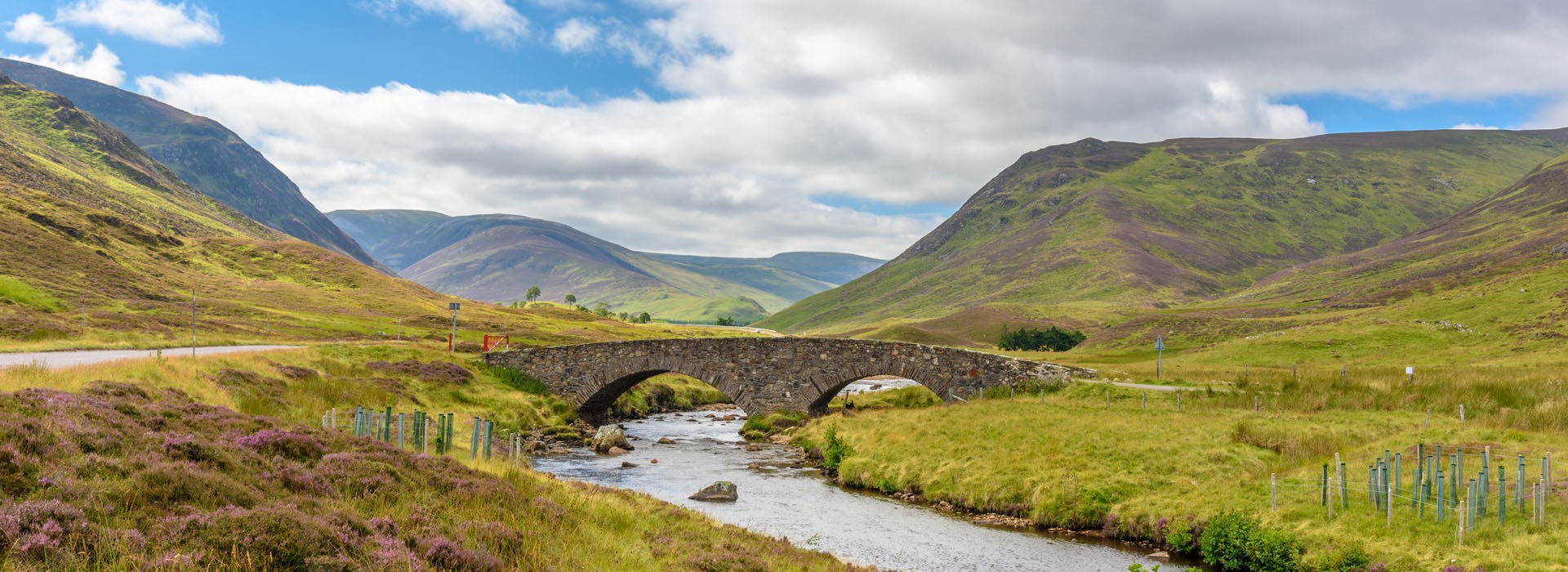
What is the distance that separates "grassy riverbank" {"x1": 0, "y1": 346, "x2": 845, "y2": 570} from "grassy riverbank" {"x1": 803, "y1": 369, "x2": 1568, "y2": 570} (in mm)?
13043

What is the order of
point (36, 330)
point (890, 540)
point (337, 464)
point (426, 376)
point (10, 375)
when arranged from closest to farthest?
1. point (337, 464)
2. point (10, 375)
3. point (890, 540)
4. point (36, 330)
5. point (426, 376)

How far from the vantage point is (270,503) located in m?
11.5

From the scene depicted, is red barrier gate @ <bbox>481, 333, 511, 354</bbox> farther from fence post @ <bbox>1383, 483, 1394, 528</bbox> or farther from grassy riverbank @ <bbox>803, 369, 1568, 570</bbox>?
fence post @ <bbox>1383, 483, 1394, 528</bbox>

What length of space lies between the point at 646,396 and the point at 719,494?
1550 inches

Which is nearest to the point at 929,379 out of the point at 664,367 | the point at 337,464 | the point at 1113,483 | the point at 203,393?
the point at 664,367

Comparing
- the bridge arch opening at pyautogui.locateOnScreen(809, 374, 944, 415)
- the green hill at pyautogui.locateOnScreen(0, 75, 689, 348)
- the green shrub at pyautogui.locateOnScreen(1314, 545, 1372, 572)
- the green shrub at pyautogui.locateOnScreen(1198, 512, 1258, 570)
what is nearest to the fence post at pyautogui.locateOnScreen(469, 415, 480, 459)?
the green shrub at pyautogui.locateOnScreen(1198, 512, 1258, 570)

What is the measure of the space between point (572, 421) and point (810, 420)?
1492cm

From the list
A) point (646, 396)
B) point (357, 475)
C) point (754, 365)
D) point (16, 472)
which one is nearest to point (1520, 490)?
point (357, 475)

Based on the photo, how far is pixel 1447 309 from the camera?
266 ft

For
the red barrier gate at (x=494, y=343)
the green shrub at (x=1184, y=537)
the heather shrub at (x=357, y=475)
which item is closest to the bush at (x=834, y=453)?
the green shrub at (x=1184, y=537)

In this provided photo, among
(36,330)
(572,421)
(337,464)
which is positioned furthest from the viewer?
(572,421)

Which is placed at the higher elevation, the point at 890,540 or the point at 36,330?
the point at 36,330

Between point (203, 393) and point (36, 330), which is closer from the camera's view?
point (203, 393)

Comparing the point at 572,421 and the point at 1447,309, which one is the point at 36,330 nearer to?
the point at 572,421
